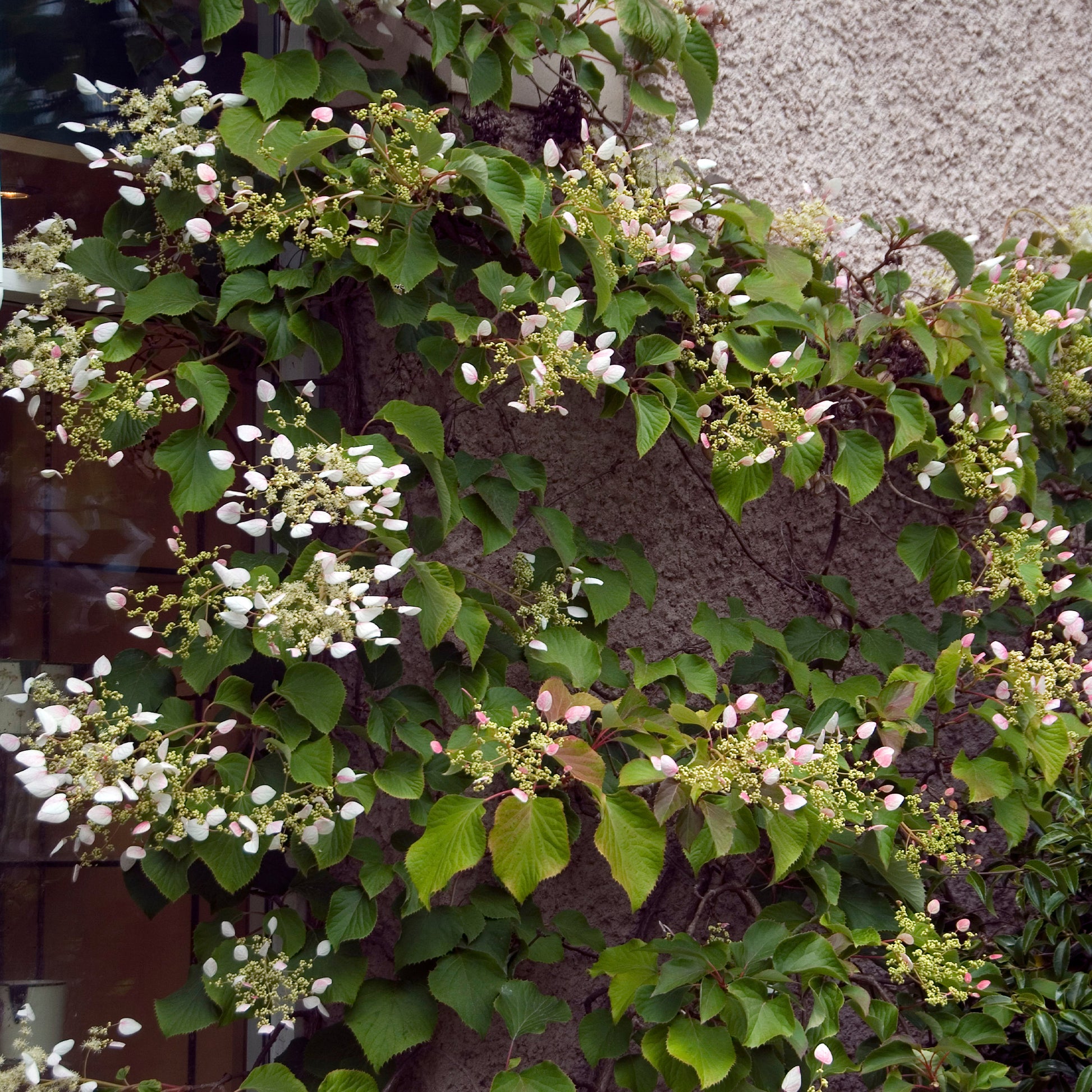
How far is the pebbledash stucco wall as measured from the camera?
1.91 metres

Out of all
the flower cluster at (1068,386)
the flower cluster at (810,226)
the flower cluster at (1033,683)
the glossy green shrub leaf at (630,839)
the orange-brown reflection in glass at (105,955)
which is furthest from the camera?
the flower cluster at (1068,386)

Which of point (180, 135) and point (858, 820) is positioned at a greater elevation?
point (180, 135)

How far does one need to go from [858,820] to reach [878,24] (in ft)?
6.17

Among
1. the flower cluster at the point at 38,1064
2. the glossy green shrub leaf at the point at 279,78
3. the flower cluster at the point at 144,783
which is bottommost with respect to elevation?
the flower cluster at the point at 38,1064

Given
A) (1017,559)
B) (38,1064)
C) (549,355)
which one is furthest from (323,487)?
(1017,559)

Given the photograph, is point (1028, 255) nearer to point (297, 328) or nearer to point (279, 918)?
point (297, 328)

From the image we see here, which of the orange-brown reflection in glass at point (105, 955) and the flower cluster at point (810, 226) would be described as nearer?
the orange-brown reflection in glass at point (105, 955)

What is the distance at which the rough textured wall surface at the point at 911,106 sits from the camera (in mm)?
2242

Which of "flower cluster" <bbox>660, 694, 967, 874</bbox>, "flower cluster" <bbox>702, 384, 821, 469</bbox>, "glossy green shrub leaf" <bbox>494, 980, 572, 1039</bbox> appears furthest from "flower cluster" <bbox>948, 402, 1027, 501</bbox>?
"glossy green shrub leaf" <bbox>494, 980, 572, 1039</bbox>

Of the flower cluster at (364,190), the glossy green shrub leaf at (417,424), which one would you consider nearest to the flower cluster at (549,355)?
the glossy green shrub leaf at (417,424)

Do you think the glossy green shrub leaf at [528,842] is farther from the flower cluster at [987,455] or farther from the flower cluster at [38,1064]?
the flower cluster at [987,455]

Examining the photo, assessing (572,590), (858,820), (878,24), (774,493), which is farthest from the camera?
(878,24)

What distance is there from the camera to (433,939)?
1.59m

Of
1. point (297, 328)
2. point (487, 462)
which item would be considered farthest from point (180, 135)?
point (487, 462)
